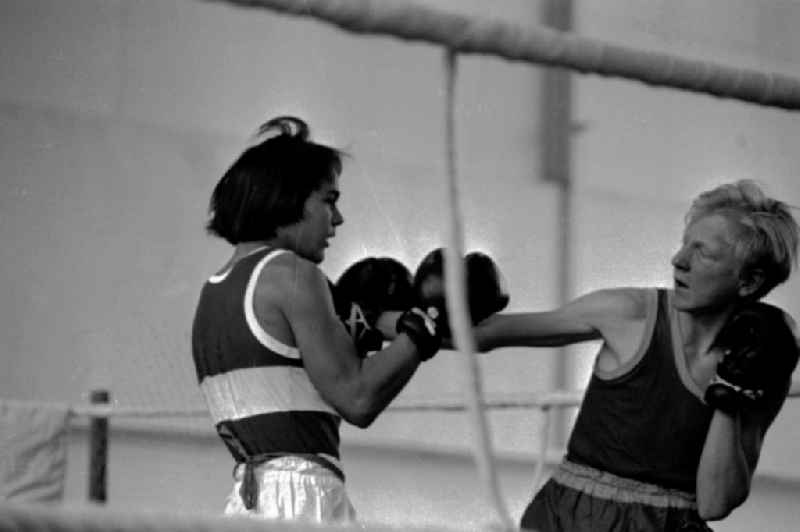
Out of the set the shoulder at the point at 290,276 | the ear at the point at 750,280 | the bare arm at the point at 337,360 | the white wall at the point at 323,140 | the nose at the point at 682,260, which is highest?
the white wall at the point at 323,140

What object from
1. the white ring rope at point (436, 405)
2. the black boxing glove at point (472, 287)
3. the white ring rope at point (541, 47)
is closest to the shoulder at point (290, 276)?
the black boxing glove at point (472, 287)

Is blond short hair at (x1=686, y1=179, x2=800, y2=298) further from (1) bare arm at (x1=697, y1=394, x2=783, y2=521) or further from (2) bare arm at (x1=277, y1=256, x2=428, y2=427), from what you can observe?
(2) bare arm at (x1=277, y1=256, x2=428, y2=427)

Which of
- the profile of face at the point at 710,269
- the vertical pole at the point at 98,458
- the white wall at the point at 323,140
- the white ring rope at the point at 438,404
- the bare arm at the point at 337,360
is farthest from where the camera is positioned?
the white wall at the point at 323,140

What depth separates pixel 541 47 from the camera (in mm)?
723

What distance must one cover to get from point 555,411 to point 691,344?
10.9ft

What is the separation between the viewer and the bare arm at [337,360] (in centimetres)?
127

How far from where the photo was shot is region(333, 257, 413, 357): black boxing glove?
1525 millimetres

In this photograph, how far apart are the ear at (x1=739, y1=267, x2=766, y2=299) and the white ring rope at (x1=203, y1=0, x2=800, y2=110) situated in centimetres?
63

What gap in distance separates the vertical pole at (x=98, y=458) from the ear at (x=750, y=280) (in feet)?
4.20

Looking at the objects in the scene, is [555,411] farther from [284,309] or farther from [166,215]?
[284,309]

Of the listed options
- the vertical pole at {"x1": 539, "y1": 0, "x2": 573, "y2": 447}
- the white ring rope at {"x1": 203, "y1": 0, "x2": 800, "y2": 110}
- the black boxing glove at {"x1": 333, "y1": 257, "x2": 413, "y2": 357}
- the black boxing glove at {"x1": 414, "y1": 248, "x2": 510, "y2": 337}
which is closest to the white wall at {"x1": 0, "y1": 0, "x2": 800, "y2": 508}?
the vertical pole at {"x1": 539, "y1": 0, "x2": 573, "y2": 447}

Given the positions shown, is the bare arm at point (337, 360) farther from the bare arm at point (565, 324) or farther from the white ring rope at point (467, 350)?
the white ring rope at point (467, 350)

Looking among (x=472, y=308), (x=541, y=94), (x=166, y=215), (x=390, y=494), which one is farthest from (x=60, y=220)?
(x=472, y=308)

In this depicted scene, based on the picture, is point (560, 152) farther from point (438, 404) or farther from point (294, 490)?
point (294, 490)
